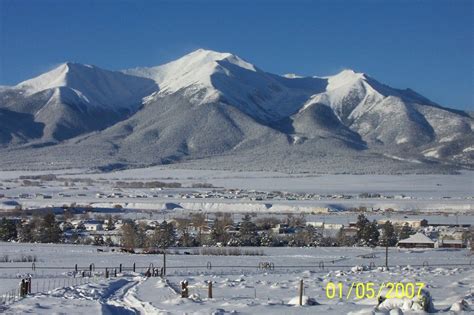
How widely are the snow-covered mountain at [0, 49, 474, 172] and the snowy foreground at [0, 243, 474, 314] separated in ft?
293

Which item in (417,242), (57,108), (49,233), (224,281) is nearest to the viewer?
(224,281)

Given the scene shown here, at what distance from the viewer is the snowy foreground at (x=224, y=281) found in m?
13.4

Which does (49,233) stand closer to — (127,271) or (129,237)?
(129,237)

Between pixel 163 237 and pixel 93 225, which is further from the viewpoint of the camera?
pixel 93 225

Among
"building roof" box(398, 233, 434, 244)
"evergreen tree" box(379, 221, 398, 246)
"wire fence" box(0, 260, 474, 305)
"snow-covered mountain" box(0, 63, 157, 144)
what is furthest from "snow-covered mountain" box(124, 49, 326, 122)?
"wire fence" box(0, 260, 474, 305)

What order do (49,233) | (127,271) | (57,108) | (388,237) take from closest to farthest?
(127,271)
(49,233)
(388,237)
(57,108)

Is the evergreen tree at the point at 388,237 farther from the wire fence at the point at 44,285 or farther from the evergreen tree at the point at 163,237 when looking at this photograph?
the wire fence at the point at 44,285

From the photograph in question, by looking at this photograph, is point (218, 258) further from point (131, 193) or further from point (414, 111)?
point (414, 111)

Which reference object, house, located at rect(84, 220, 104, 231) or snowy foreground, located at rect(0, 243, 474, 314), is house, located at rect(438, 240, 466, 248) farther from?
house, located at rect(84, 220, 104, 231)

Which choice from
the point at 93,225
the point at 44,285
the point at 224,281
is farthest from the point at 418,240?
the point at 44,285

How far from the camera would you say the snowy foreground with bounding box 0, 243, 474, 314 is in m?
13.4

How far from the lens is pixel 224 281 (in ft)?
62.8

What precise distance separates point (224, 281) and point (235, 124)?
131 metres

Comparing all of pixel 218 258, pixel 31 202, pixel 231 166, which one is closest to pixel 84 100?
pixel 231 166
